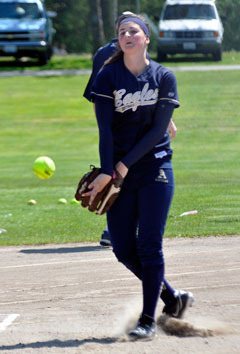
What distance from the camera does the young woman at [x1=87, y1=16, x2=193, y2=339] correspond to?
6770 mm

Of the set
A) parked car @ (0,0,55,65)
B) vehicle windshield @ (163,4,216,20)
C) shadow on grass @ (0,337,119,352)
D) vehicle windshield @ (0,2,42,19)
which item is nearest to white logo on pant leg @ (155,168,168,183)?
shadow on grass @ (0,337,119,352)

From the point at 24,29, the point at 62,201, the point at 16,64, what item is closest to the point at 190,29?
the point at 24,29

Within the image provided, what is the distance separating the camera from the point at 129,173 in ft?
22.5

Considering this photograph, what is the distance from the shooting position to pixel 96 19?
38.5 metres

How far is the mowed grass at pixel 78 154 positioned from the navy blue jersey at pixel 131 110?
471cm

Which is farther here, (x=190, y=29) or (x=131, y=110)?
(x=190, y=29)

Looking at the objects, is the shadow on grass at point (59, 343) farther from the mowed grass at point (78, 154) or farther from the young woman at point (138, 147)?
the mowed grass at point (78, 154)

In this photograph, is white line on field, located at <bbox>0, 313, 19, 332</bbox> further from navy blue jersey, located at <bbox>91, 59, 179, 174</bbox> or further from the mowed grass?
the mowed grass

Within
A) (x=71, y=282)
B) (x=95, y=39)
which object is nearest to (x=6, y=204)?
(x=71, y=282)

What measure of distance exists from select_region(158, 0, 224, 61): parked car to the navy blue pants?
1114 inches

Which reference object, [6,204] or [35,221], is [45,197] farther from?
[35,221]

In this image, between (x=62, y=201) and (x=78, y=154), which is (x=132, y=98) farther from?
(x=78, y=154)

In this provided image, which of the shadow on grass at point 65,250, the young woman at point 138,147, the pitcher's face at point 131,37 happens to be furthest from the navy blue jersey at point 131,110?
the shadow on grass at point 65,250

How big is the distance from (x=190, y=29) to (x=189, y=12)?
3.53ft
